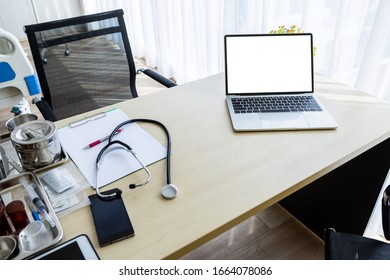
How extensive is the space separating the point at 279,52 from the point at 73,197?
0.83 meters

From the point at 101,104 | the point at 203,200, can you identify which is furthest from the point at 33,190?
the point at 101,104

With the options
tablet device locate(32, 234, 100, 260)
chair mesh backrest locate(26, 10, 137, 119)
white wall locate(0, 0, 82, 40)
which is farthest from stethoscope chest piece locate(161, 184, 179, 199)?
white wall locate(0, 0, 82, 40)

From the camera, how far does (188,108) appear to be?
114 cm

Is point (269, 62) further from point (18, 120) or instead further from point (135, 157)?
point (18, 120)

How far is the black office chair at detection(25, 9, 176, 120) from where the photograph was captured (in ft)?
4.38

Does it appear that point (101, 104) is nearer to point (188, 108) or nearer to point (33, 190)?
point (188, 108)

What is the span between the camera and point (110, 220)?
0.72 meters

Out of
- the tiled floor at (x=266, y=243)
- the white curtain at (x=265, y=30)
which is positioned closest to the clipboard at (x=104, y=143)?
the tiled floor at (x=266, y=243)

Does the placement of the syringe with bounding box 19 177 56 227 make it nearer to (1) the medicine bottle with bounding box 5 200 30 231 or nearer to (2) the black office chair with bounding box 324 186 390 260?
(1) the medicine bottle with bounding box 5 200 30 231

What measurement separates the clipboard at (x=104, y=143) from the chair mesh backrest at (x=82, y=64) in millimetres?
444

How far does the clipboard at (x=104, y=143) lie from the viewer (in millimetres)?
860

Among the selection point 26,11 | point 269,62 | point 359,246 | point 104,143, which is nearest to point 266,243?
point 359,246

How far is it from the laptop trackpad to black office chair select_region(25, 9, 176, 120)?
0.56 m

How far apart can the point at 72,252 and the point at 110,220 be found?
0.10m
